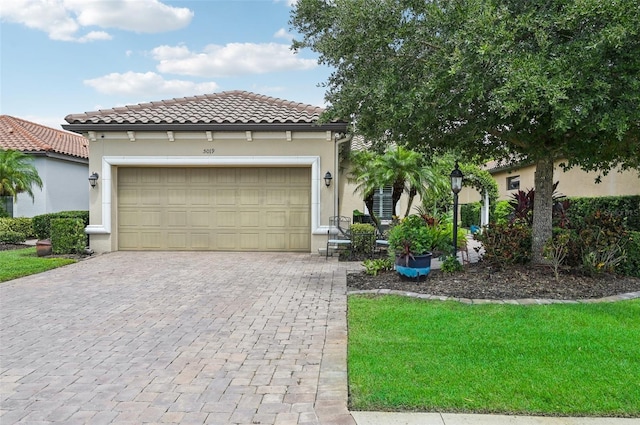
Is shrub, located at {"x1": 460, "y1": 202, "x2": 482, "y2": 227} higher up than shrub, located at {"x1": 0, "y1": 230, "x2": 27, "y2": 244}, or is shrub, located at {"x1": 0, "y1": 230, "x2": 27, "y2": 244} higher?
shrub, located at {"x1": 460, "y1": 202, "x2": 482, "y2": 227}

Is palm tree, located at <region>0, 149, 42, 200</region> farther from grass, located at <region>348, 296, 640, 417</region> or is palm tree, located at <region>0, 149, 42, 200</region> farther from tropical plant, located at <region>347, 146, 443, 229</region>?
grass, located at <region>348, 296, 640, 417</region>

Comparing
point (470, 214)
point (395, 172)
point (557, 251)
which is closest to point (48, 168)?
point (395, 172)

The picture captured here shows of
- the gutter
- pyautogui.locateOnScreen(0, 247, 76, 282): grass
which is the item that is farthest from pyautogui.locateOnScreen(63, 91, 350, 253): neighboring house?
pyautogui.locateOnScreen(0, 247, 76, 282): grass

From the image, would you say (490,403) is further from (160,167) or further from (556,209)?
(160,167)

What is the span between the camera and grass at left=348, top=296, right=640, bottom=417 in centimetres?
326

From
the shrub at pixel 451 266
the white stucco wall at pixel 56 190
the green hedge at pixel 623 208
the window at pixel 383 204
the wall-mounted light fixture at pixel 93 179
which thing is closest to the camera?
the shrub at pixel 451 266

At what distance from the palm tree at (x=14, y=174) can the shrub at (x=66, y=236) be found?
4.08 meters

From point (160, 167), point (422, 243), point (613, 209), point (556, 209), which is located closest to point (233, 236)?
point (160, 167)

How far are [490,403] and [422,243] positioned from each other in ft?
15.1

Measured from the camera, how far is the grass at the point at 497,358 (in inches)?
128

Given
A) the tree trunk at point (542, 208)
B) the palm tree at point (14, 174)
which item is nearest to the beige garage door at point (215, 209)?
the palm tree at point (14, 174)

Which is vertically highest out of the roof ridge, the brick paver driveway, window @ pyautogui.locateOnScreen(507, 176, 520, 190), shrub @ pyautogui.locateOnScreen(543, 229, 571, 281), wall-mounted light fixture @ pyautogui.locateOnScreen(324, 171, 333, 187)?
the roof ridge

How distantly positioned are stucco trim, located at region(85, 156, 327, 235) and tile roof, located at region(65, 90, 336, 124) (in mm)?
1013

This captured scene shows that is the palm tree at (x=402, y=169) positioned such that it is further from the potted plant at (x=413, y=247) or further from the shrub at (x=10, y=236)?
the shrub at (x=10, y=236)
